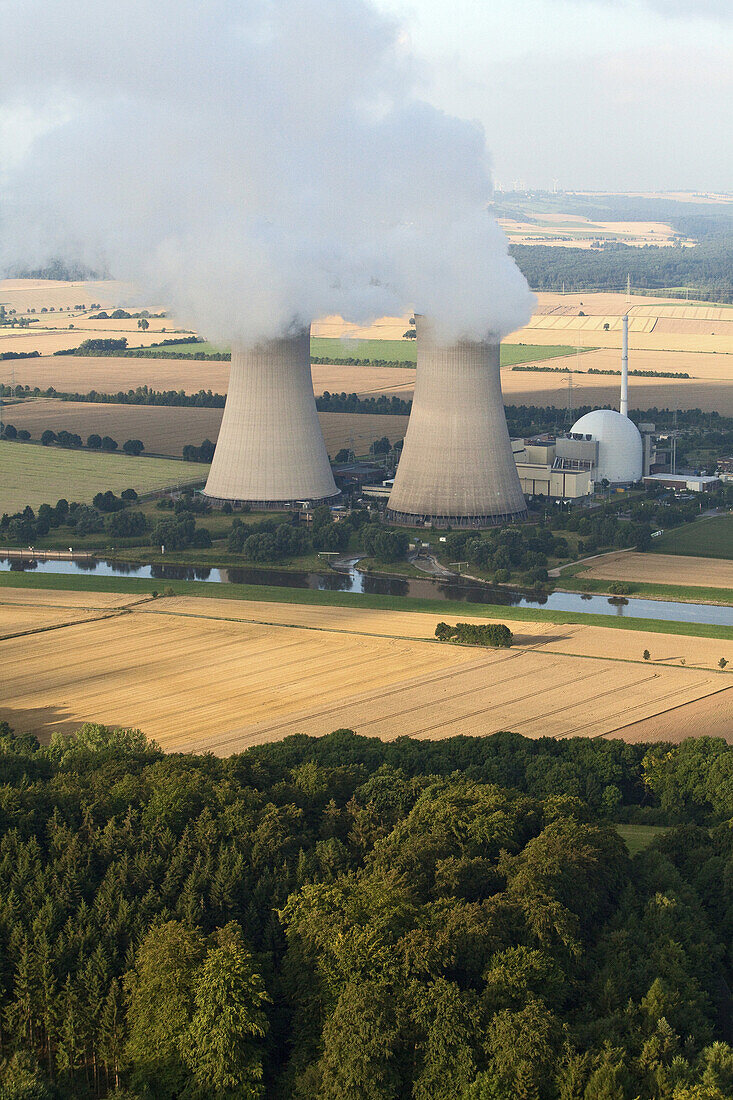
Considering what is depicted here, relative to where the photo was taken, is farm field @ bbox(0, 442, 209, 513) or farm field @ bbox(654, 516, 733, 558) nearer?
farm field @ bbox(654, 516, 733, 558)

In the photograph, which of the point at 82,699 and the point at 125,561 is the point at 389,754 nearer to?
the point at 82,699

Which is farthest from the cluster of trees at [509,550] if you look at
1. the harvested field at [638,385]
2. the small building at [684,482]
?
the harvested field at [638,385]

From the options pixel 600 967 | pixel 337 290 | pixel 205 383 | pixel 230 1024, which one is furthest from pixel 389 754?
pixel 205 383

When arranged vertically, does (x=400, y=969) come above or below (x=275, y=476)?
below

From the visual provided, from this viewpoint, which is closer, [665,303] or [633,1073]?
[633,1073]

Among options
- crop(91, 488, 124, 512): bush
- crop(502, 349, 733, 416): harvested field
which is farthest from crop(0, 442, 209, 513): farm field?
crop(502, 349, 733, 416): harvested field

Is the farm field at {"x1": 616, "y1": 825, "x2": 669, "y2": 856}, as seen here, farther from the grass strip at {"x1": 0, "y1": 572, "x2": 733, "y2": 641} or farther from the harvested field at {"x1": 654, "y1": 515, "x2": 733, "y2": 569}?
the harvested field at {"x1": 654, "y1": 515, "x2": 733, "y2": 569}

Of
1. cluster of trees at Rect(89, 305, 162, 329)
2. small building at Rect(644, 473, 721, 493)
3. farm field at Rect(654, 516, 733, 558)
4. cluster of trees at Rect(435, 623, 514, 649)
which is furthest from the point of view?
cluster of trees at Rect(89, 305, 162, 329)
